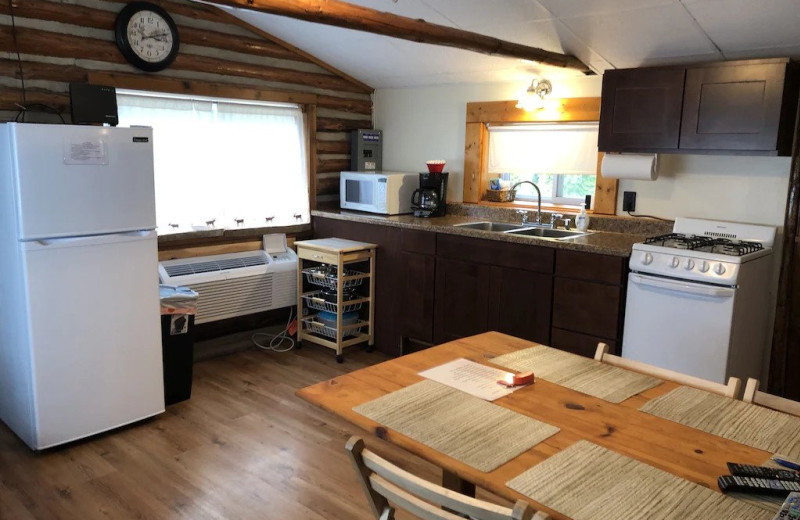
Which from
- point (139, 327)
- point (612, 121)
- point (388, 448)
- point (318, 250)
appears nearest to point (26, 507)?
point (139, 327)

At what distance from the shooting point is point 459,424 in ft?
5.04

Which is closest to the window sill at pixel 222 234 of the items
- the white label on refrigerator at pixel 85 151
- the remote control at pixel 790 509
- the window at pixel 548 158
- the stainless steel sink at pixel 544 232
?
the white label on refrigerator at pixel 85 151

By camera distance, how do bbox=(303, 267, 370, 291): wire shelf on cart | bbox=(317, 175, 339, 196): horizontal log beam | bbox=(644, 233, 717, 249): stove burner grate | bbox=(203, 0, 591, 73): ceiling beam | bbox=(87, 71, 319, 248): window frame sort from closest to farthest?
1. bbox=(203, 0, 591, 73): ceiling beam
2. bbox=(644, 233, 717, 249): stove burner grate
3. bbox=(87, 71, 319, 248): window frame
4. bbox=(303, 267, 370, 291): wire shelf on cart
5. bbox=(317, 175, 339, 196): horizontal log beam

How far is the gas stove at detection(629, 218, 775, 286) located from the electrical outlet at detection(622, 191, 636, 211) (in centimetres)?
36

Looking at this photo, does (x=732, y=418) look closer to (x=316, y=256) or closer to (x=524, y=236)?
(x=524, y=236)

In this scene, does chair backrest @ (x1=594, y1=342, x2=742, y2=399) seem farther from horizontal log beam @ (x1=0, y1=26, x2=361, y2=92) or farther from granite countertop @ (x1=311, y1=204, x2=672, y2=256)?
horizontal log beam @ (x1=0, y1=26, x2=361, y2=92)

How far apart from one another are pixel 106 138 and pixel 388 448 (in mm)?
2072

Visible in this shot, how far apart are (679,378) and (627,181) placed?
230 centimetres

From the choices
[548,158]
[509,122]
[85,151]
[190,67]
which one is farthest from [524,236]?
[190,67]

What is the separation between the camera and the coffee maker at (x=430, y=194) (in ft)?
15.3

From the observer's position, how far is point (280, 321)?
4977 mm

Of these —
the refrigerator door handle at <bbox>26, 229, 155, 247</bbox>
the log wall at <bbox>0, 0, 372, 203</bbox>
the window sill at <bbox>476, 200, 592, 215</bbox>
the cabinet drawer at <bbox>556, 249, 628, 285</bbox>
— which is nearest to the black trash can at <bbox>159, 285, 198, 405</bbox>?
the refrigerator door handle at <bbox>26, 229, 155, 247</bbox>

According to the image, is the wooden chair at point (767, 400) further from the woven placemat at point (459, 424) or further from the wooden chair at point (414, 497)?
the wooden chair at point (414, 497)

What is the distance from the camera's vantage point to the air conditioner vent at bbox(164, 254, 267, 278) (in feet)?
13.6
